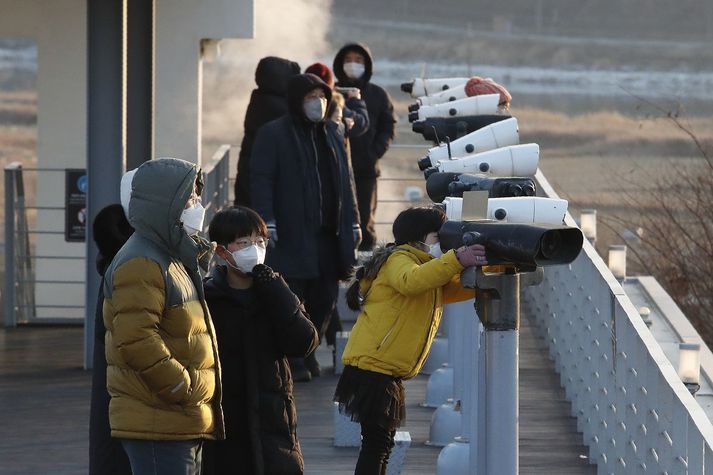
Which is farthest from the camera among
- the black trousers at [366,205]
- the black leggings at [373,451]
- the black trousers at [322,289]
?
the black trousers at [366,205]

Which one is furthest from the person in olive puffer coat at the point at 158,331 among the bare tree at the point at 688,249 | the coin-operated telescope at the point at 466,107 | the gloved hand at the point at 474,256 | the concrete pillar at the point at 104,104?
the bare tree at the point at 688,249

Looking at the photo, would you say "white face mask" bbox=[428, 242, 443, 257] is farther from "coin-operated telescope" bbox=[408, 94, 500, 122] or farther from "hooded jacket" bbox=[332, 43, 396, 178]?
"hooded jacket" bbox=[332, 43, 396, 178]

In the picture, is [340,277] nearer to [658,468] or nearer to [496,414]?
[658,468]

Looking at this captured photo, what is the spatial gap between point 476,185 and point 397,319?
1.96 ft

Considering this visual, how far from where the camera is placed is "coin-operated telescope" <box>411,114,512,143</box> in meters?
7.38

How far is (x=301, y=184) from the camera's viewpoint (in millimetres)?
8602

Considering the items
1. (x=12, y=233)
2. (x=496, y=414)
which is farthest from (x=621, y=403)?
(x=12, y=233)

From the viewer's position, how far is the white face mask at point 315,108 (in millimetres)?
8328

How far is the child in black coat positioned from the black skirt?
88 centimetres

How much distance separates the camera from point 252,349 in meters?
5.08

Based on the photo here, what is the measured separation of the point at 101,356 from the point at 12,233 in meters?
6.26

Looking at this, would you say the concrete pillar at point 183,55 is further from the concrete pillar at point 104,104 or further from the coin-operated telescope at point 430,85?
the coin-operated telescope at point 430,85

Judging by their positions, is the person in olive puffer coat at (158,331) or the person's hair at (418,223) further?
the person's hair at (418,223)

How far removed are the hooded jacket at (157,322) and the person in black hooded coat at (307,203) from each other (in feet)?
12.1
